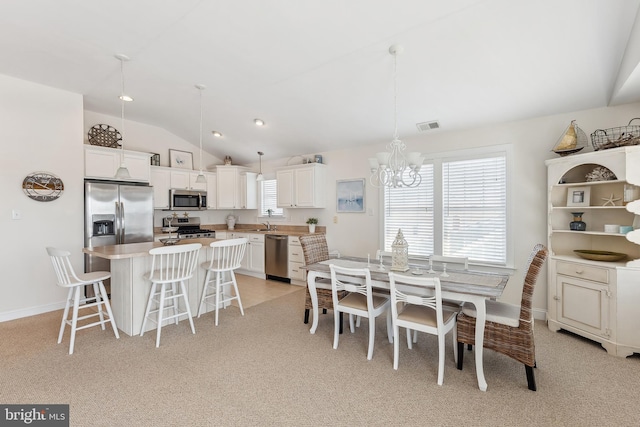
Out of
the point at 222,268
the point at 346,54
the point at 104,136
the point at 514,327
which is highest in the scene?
the point at 346,54

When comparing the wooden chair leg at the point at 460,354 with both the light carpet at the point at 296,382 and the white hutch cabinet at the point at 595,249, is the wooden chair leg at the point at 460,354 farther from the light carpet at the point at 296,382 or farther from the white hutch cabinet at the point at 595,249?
the white hutch cabinet at the point at 595,249

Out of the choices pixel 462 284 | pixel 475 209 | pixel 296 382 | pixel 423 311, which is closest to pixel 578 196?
pixel 475 209

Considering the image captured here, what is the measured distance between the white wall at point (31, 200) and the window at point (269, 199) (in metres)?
3.08

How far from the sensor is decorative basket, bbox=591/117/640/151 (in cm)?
279

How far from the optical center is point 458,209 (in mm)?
4035

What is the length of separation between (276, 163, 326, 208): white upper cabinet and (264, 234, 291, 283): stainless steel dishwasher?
2.15ft

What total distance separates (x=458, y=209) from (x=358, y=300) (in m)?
2.06

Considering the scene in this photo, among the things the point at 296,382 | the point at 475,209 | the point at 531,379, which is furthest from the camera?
the point at 475,209

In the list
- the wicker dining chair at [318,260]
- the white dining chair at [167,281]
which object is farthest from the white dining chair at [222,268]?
the wicker dining chair at [318,260]

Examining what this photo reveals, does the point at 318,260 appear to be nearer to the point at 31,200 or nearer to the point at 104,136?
the point at 31,200

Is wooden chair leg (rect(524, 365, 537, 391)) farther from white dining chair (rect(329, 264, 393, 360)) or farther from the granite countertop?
the granite countertop

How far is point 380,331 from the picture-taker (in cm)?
334

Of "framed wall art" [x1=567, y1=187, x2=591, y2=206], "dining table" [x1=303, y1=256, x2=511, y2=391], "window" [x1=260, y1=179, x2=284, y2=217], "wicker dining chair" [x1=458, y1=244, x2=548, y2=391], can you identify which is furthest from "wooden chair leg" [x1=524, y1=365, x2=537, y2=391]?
"window" [x1=260, y1=179, x2=284, y2=217]

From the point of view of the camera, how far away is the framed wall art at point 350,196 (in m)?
4.95
